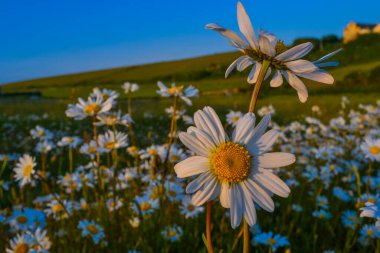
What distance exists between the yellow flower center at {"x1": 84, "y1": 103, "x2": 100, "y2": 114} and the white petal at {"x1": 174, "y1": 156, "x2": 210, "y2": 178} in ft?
4.26

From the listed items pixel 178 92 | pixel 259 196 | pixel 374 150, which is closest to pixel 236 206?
pixel 259 196

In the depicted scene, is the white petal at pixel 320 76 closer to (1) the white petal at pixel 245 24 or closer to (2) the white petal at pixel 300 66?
(2) the white petal at pixel 300 66

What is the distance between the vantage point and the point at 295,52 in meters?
0.86

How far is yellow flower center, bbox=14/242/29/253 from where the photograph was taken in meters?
1.85

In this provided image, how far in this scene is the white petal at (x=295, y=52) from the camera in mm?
835

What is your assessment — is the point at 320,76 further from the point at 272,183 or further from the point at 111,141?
the point at 111,141

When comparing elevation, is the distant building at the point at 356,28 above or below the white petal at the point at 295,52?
above

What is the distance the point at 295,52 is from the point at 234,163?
301mm

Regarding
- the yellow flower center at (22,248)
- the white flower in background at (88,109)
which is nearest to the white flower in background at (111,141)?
the white flower in background at (88,109)

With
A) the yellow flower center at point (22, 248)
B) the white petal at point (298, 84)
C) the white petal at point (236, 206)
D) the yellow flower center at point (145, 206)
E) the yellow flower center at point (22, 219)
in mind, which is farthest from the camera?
the yellow flower center at point (145, 206)

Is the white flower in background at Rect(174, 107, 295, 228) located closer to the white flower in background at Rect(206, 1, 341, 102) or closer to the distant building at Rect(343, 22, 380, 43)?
the white flower in background at Rect(206, 1, 341, 102)

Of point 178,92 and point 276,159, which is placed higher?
point 178,92

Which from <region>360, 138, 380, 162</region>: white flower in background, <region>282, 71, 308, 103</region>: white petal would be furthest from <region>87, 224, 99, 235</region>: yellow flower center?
<region>360, 138, 380, 162</region>: white flower in background

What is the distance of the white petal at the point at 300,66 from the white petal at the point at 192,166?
1.00ft
